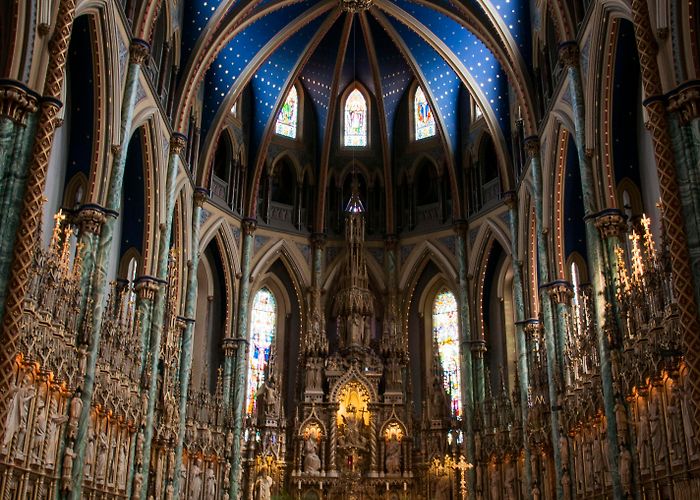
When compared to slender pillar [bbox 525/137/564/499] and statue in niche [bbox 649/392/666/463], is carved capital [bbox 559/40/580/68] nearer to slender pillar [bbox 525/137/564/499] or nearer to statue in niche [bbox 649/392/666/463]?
slender pillar [bbox 525/137/564/499]

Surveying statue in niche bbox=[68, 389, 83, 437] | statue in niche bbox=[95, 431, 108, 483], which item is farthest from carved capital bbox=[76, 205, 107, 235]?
statue in niche bbox=[95, 431, 108, 483]

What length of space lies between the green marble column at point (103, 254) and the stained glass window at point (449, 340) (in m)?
15.0

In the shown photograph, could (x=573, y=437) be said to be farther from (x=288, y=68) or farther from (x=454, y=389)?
(x=288, y=68)

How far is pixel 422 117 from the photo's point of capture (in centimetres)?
3419

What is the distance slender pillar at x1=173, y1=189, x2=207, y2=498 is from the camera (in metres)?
24.4

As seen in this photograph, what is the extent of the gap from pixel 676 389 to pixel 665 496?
2.24 m

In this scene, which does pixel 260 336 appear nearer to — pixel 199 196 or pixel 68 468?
pixel 199 196

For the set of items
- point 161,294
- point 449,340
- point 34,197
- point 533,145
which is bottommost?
point 34,197

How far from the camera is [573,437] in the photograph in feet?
69.4

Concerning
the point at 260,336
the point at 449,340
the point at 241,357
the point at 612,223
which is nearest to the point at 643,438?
the point at 612,223

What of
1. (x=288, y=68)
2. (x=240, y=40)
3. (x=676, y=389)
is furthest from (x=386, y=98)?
(x=676, y=389)

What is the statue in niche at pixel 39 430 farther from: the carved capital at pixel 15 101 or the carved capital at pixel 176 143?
the carved capital at pixel 176 143

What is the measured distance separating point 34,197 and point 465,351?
61.2 feet

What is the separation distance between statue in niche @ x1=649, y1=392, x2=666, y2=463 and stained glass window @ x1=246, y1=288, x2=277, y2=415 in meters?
16.6
